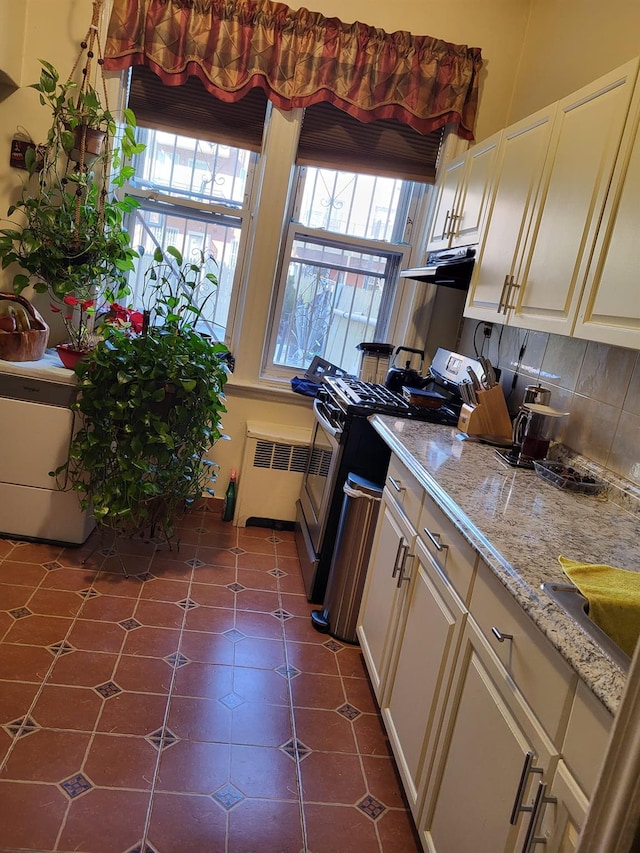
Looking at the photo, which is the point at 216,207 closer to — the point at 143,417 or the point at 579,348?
the point at 143,417

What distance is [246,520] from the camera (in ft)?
11.2

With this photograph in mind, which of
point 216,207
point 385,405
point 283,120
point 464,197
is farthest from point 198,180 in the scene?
point 385,405

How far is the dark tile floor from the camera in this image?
1.57 metres

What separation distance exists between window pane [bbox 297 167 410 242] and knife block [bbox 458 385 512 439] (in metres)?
1.49

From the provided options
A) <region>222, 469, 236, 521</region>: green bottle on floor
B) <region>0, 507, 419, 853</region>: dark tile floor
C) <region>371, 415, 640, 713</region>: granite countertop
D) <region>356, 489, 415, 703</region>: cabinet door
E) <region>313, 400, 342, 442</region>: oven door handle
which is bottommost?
<region>0, 507, 419, 853</region>: dark tile floor

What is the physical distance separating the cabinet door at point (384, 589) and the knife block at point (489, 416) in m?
0.44

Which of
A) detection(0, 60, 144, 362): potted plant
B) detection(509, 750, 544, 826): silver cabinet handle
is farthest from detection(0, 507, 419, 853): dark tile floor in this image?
detection(0, 60, 144, 362): potted plant

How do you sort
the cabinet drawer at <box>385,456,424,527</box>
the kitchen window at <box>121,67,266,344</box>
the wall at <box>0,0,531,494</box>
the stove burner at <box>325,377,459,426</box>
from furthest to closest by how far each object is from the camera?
the kitchen window at <box>121,67,266,344</box> → the wall at <box>0,0,531,494</box> → the stove burner at <box>325,377,459,426</box> → the cabinet drawer at <box>385,456,424,527</box>

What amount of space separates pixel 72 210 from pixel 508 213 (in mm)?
1838

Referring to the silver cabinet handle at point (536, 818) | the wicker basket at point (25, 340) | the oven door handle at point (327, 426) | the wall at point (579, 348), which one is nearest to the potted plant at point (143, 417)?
the wicker basket at point (25, 340)

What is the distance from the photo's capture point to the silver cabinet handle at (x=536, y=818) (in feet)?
3.32

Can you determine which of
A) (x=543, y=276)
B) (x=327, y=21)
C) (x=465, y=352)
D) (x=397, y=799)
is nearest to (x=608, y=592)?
(x=397, y=799)

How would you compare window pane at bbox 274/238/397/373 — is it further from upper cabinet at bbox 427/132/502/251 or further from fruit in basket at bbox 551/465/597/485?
fruit in basket at bbox 551/465/597/485

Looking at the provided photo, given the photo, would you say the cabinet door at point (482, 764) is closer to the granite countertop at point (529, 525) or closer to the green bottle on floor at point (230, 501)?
the granite countertop at point (529, 525)
